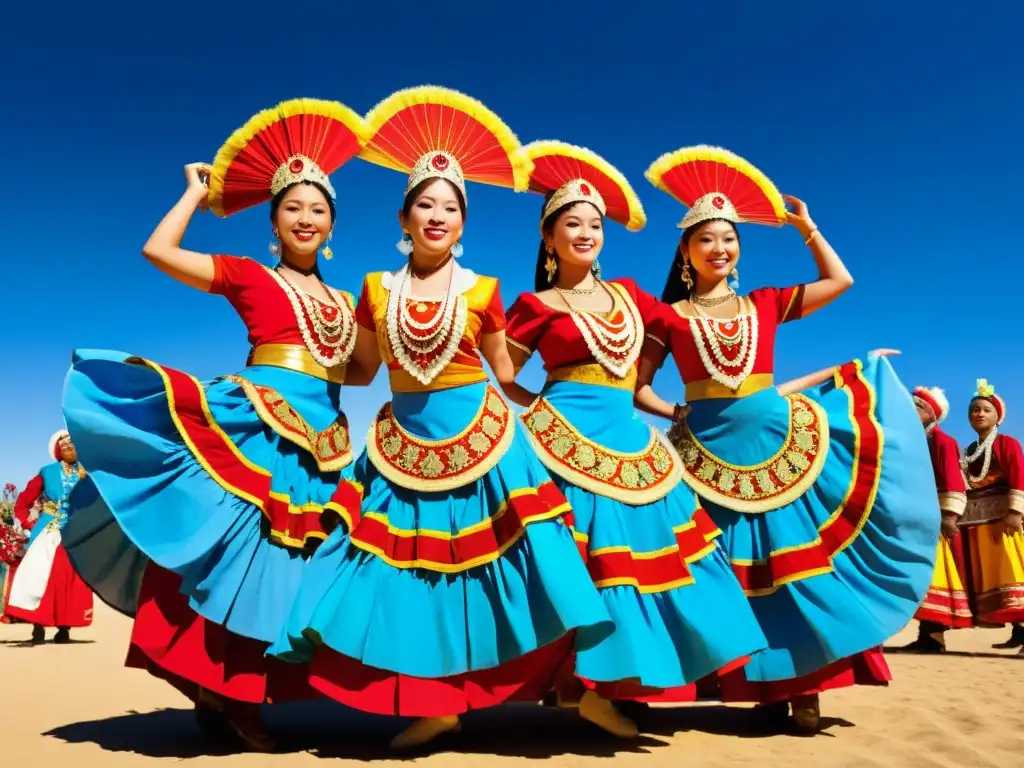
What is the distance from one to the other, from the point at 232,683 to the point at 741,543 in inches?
99.6

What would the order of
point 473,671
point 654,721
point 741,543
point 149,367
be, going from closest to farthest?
point 473,671, point 149,367, point 741,543, point 654,721

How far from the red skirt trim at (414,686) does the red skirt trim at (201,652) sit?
10.6 inches

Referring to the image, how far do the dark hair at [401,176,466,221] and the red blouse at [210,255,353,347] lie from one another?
2.11 feet

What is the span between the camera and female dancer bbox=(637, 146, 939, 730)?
4215 millimetres

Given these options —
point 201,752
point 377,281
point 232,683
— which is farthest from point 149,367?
point 201,752

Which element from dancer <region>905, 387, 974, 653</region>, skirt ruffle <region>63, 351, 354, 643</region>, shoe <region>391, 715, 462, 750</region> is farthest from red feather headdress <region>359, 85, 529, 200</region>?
dancer <region>905, 387, 974, 653</region>

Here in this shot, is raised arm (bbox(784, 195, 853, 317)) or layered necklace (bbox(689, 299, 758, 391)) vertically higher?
raised arm (bbox(784, 195, 853, 317))

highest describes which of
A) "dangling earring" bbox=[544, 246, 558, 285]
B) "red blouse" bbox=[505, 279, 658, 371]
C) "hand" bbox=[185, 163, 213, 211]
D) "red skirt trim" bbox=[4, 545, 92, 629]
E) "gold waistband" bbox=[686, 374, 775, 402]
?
"hand" bbox=[185, 163, 213, 211]

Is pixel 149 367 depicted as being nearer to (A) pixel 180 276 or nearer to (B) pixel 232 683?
(A) pixel 180 276

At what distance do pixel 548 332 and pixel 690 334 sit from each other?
818mm

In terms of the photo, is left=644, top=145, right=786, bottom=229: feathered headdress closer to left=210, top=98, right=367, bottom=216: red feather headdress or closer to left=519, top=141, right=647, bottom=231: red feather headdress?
left=519, top=141, right=647, bottom=231: red feather headdress

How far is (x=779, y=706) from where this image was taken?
4516 millimetres

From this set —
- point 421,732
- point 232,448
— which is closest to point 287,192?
point 232,448

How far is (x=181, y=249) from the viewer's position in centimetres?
409
